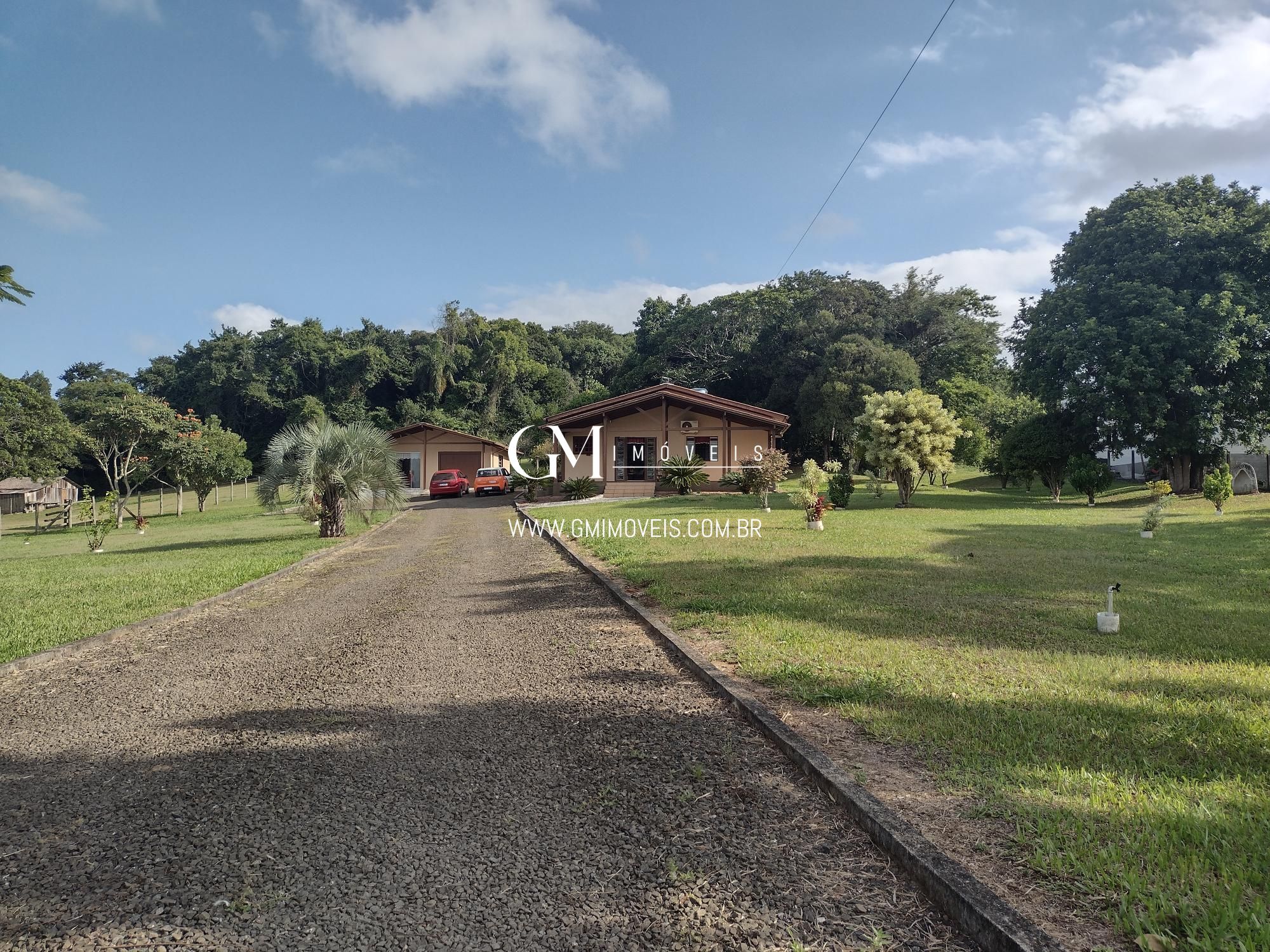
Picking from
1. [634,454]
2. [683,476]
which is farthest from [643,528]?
[634,454]

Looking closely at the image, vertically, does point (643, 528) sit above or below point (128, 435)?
below

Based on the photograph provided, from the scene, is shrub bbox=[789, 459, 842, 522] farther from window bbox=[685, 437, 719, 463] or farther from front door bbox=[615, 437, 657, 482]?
front door bbox=[615, 437, 657, 482]

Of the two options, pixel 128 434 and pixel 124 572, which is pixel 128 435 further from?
pixel 124 572

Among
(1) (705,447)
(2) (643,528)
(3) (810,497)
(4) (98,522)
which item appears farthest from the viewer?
(1) (705,447)

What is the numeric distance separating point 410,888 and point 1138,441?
2869 centimetres

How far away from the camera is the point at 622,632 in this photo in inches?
269

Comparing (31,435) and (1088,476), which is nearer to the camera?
(1088,476)

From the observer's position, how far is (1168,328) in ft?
75.8

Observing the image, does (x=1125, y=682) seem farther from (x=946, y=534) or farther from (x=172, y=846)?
(x=946, y=534)

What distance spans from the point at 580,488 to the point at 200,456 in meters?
18.2

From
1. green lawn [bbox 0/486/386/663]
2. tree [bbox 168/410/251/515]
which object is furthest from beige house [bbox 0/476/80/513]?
green lawn [bbox 0/486/386/663]

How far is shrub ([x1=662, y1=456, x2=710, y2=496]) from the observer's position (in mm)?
26438

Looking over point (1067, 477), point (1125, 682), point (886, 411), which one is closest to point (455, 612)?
point (1125, 682)

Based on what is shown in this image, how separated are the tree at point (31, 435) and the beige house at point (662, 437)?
18633 mm
